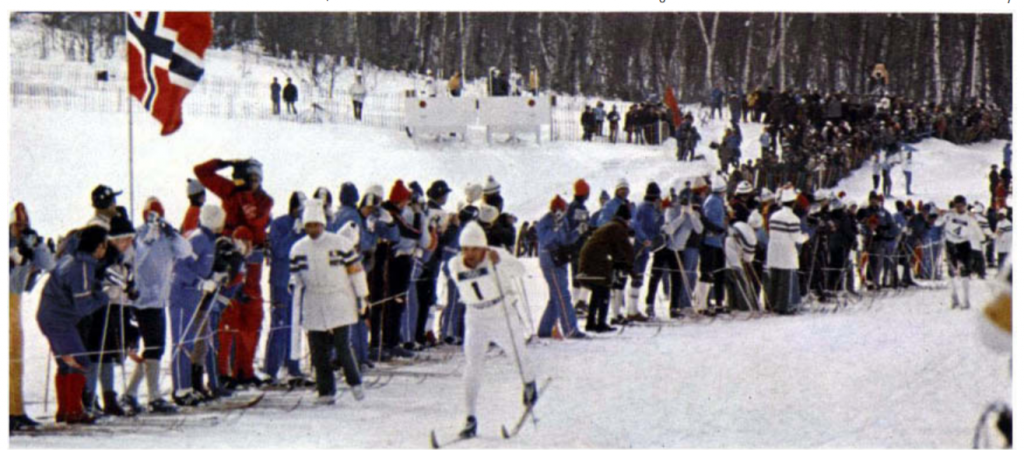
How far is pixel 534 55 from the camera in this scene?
57.9ft

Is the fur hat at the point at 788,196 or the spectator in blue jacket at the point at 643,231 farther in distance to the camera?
the fur hat at the point at 788,196

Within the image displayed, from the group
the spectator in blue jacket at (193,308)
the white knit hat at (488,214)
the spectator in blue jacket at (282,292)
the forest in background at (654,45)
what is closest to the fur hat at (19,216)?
the spectator in blue jacket at (193,308)

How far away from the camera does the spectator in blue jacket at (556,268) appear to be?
12.2 m

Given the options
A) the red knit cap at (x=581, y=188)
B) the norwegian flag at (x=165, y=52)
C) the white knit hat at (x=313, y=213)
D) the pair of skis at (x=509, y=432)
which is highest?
the norwegian flag at (x=165, y=52)

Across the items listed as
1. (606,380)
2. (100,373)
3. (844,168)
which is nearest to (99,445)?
(100,373)

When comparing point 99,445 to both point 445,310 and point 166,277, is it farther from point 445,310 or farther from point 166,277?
point 445,310

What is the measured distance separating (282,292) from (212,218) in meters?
0.99

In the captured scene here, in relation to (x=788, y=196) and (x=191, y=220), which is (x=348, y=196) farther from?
(x=788, y=196)

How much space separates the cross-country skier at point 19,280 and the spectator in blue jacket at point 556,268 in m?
4.59

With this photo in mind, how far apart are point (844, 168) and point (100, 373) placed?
11.2 m

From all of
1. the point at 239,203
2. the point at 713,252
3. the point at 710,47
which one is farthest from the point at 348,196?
the point at 710,47

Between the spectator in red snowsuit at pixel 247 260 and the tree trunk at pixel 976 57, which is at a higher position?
the tree trunk at pixel 976 57

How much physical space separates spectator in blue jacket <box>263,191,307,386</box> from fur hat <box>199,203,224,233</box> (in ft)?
1.85

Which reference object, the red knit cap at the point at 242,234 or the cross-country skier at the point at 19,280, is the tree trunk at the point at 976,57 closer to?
the red knit cap at the point at 242,234
